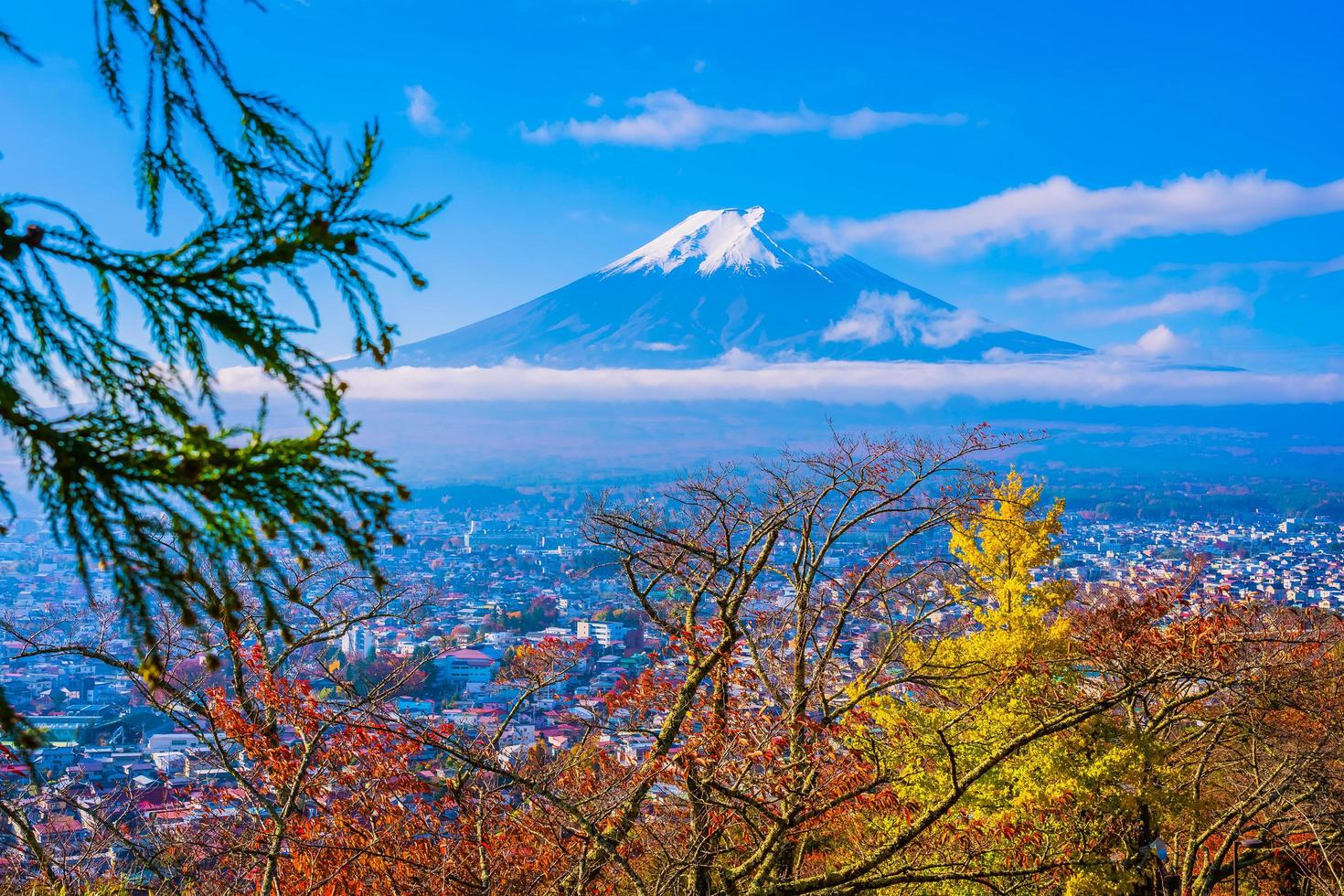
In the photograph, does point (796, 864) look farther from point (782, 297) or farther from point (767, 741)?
point (782, 297)

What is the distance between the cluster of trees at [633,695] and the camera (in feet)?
6.03

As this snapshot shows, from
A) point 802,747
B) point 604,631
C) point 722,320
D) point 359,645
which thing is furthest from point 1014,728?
point 722,320

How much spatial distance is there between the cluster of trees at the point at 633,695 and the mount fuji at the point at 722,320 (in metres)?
129

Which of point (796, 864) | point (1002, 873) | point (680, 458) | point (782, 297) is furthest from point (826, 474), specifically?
point (782, 297)

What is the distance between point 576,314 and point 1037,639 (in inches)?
5719

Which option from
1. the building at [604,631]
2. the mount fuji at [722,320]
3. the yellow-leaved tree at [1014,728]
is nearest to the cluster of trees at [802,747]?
the yellow-leaved tree at [1014,728]

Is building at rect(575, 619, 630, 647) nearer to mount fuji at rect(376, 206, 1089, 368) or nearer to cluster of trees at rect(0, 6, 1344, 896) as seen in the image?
cluster of trees at rect(0, 6, 1344, 896)

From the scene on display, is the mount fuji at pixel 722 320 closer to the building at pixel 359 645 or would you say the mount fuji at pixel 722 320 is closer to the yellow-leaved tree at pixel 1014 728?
the building at pixel 359 645

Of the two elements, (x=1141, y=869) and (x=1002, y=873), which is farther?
(x=1141, y=869)

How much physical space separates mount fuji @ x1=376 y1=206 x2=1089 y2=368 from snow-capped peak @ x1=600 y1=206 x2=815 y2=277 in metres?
0.37

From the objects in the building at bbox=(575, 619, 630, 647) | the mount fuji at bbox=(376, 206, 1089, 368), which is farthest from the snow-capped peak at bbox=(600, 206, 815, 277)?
the building at bbox=(575, 619, 630, 647)

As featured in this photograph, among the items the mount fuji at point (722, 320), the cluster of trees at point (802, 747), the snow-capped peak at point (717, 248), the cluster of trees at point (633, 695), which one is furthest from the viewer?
the snow-capped peak at point (717, 248)

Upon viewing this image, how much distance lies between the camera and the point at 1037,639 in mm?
12812

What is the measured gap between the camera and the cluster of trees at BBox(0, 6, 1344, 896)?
184 centimetres
